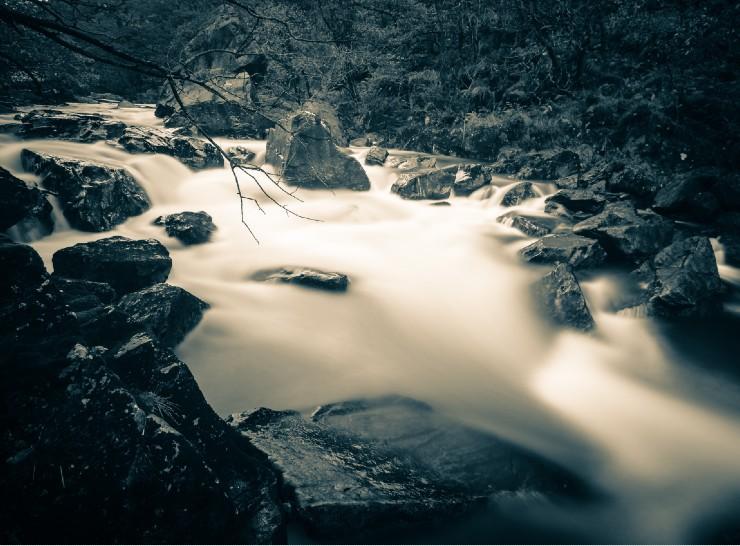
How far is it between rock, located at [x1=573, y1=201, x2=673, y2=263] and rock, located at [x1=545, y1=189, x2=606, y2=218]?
1.23m

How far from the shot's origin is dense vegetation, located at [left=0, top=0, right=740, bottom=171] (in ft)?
30.1

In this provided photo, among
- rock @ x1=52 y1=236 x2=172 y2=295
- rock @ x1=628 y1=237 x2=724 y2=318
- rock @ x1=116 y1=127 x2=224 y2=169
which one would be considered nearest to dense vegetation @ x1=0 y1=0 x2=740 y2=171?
rock @ x1=116 y1=127 x2=224 y2=169

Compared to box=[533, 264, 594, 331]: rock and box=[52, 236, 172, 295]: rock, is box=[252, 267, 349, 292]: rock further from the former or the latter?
box=[533, 264, 594, 331]: rock

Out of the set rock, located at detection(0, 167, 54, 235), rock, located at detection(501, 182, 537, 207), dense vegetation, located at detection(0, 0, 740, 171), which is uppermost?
dense vegetation, located at detection(0, 0, 740, 171)

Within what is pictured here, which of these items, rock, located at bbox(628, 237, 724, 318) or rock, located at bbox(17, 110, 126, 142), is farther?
rock, located at bbox(17, 110, 126, 142)

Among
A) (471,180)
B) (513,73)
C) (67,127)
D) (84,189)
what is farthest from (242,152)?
(513,73)

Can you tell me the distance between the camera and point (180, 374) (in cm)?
256

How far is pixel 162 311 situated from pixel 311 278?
217cm

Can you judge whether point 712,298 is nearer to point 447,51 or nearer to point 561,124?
point 561,124

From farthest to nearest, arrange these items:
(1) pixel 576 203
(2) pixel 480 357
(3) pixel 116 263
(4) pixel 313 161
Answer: (4) pixel 313 161 → (1) pixel 576 203 → (2) pixel 480 357 → (3) pixel 116 263

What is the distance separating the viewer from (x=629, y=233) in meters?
6.12

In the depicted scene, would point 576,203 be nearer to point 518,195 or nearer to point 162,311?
point 518,195

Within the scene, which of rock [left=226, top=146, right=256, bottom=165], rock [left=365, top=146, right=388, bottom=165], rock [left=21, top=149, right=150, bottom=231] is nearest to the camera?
rock [left=21, top=149, right=150, bottom=231]

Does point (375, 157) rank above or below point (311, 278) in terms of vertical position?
above
